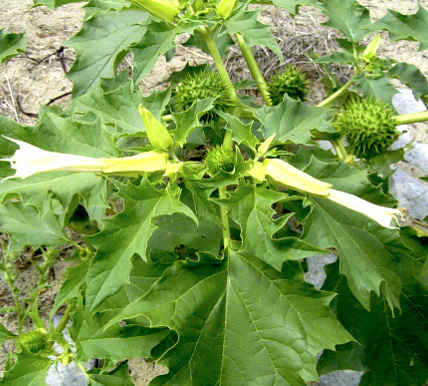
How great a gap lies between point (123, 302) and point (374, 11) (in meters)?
2.33

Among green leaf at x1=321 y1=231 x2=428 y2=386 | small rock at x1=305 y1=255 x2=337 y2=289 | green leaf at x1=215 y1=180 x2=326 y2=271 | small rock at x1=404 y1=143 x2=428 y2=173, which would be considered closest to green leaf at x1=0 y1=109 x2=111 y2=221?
green leaf at x1=215 y1=180 x2=326 y2=271

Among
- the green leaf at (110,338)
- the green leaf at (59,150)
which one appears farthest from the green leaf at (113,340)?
the green leaf at (59,150)

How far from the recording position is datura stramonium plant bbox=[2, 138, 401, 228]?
38.8 inches

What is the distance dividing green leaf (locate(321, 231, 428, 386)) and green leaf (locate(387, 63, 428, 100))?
656 mm

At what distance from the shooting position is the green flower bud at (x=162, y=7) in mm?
1389

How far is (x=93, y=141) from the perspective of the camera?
135 centimetres

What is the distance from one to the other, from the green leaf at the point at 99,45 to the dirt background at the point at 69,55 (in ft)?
2.46

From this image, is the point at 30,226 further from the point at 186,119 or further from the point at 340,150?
the point at 340,150

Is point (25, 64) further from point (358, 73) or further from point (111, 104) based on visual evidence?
point (358, 73)

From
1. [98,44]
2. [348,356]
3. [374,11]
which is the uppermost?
[98,44]

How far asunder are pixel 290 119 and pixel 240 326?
636 millimetres

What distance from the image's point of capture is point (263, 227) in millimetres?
1138

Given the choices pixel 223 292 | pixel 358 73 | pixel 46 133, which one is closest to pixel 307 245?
pixel 223 292

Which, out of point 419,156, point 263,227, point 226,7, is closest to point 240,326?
point 263,227
